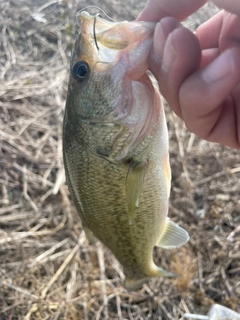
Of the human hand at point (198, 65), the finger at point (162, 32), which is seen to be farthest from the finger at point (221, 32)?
the finger at point (162, 32)

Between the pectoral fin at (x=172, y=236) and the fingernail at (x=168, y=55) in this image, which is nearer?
the fingernail at (x=168, y=55)

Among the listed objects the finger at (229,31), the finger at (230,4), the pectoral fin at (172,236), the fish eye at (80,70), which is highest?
the finger at (230,4)

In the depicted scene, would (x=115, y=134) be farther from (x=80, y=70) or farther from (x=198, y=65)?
(x=198, y=65)

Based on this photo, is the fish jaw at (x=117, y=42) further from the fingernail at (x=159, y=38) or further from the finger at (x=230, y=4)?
the finger at (x=230, y=4)

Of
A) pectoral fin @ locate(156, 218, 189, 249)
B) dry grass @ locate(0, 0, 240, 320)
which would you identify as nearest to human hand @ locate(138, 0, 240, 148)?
pectoral fin @ locate(156, 218, 189, 249)

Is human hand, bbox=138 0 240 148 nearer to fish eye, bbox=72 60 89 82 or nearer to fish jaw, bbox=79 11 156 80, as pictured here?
fish jaw, bbox=79 11 156 80

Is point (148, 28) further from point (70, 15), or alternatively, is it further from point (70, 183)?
point (70, 15)

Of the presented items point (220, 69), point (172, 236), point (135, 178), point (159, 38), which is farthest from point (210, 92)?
point (172, 236)
